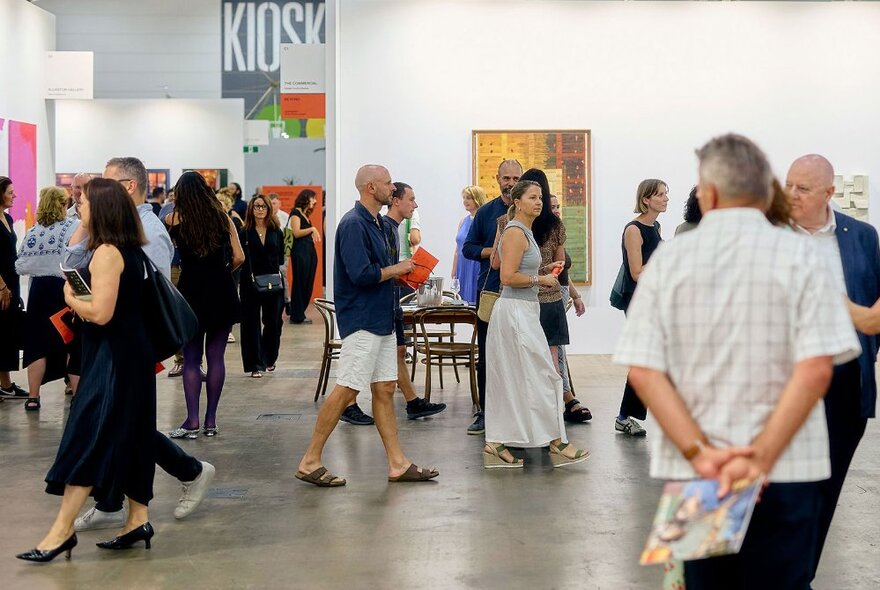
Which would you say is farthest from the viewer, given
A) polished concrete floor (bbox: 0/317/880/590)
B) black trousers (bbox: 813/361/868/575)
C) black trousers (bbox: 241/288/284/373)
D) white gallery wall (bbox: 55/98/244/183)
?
white gallery wall (bbox: 55/98/244/183)

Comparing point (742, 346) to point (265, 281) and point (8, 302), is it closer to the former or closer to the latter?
point (8, 302)

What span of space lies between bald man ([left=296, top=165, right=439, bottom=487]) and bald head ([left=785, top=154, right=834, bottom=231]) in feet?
7.83

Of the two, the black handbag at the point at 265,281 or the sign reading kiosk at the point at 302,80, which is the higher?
the sign reading kiosk at the point at 302,80

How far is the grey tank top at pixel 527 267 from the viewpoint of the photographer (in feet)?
19.5

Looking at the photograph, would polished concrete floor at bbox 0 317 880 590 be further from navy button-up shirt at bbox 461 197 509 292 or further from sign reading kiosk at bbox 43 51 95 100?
sign reading kiosk at bbox 43 51 95 100

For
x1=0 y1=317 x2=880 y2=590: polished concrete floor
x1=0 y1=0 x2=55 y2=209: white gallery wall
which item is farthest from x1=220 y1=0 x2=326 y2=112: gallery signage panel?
x1=0 y1=317 x2=880 y2=590: polished concrete floor

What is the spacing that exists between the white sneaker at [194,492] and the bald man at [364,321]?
677mm

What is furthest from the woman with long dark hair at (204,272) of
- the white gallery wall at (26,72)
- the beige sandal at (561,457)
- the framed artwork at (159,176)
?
the framed artwork at (159,176)

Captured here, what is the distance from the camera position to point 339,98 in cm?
1112

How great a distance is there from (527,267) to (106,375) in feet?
7.93

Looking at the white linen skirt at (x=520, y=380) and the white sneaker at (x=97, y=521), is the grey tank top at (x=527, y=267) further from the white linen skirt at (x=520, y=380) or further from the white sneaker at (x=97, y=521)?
the white sneaker at (x=97, y=521)

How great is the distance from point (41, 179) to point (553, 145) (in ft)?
21.7

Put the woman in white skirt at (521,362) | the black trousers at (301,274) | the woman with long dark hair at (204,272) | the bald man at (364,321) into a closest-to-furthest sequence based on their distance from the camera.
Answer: the bald man at (364,321), the woman in white skirt at (521,362), the woman with long dark hair at (204,272), the black trousers at (301,274)

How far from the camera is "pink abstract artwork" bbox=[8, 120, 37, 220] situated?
1286 centimetres
